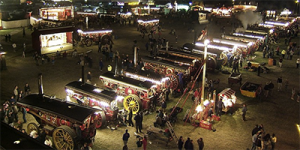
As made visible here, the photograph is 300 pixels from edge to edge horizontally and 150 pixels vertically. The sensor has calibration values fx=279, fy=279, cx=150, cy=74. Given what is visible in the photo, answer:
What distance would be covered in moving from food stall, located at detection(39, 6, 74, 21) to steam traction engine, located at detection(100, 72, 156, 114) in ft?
111

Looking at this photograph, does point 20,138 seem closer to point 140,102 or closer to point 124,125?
point 124,125

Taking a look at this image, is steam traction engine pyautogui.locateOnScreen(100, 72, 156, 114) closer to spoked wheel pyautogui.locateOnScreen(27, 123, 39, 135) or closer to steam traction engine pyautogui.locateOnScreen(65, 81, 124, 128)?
steam traction engine pyautogui.locateOnScreen(65, 81, 124, 128)

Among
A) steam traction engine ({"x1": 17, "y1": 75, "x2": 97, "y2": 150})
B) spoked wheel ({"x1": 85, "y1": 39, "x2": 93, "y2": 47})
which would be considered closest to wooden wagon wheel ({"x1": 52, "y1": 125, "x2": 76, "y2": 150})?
steam traction engine ({"x1": 17, "y1": 75, "x2": 97, "y2": 150})

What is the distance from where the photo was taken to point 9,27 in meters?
45.8

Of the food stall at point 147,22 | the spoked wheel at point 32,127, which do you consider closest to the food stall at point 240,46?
the food stall at point 147,22

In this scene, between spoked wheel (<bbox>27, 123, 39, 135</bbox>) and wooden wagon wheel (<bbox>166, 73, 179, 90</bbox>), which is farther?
wooden wagon wheel (<bbox>166, 73, 179, 90</bbox>)

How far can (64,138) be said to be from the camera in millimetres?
11820

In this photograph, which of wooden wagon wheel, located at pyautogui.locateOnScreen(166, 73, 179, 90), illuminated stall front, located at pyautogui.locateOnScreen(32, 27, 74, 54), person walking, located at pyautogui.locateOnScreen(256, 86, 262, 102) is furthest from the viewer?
illuminated stall front, located at pyautogui.locateOnScreen(32, 27, 74, 54)

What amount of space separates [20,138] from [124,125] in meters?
6.90

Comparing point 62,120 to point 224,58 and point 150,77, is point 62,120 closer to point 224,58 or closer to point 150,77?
point 150,77

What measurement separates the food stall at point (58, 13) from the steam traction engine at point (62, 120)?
3719cm

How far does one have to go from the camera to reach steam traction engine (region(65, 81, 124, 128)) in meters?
14.5

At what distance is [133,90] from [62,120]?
5.60 m

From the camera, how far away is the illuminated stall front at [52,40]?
2836 cm
